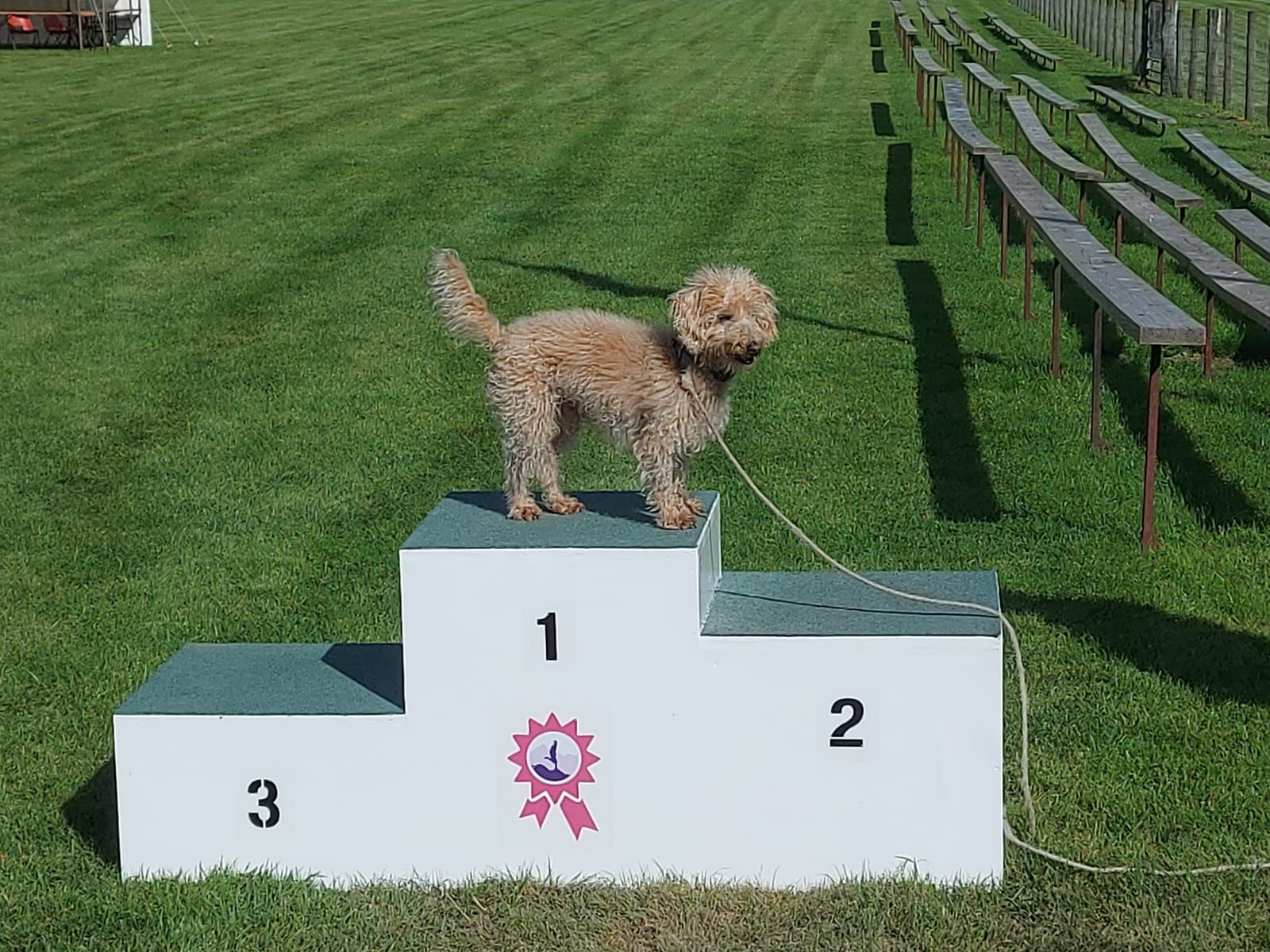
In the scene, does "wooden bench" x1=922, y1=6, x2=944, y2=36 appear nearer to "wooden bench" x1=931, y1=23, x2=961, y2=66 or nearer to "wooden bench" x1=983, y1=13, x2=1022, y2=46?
"wooden bench" x1=931, y1=23, x2=961, y2=66

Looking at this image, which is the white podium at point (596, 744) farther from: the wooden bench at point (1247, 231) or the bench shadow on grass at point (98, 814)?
the wooden bench at point (1247, 231)

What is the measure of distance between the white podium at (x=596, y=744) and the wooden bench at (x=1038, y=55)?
2568 cm

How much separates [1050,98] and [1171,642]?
15116mm

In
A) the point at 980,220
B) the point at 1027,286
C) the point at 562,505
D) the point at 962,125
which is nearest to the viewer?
the point at 562,505

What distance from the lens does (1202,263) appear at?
916cm

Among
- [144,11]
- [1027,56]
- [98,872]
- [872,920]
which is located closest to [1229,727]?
[872,920]

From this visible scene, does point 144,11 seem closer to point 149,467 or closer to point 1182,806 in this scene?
point 149,467

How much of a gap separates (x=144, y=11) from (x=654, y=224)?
850 inches

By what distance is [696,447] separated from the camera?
4.99 metres

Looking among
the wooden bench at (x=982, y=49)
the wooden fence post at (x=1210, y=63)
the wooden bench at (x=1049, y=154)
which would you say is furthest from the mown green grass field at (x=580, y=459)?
the wooden bench at (x=982, y=49)

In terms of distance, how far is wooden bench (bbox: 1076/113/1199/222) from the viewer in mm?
12102

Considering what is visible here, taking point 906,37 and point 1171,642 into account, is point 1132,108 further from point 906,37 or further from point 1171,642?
point 1171,642

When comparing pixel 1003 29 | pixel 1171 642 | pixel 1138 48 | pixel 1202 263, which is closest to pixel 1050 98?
pixel 1138 48

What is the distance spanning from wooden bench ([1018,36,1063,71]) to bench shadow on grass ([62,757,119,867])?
25548 mm
